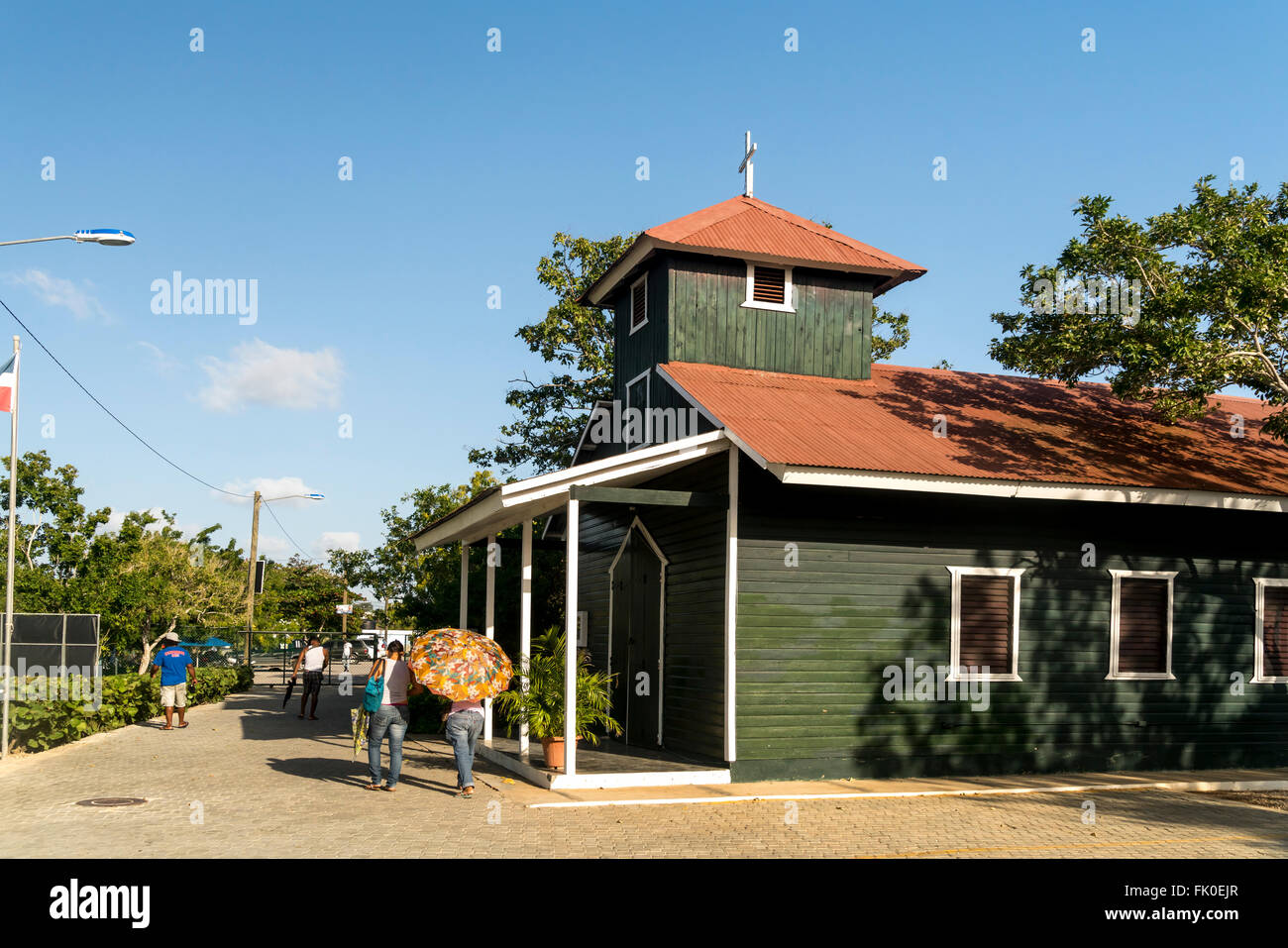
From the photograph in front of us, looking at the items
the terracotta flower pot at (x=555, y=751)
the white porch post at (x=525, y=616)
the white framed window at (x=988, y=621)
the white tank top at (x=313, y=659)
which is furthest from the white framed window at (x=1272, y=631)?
the white tank top at (x=313, y=659)

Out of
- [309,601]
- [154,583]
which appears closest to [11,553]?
[154,583]

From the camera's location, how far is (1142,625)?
15.1 meters

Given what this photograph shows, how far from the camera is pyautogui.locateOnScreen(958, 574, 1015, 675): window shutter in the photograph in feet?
46.9

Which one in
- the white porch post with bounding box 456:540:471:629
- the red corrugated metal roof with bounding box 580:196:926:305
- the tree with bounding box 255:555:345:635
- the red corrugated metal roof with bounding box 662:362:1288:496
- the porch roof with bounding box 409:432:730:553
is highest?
the red corrugated metal roof with bounding box 580:196:926:305

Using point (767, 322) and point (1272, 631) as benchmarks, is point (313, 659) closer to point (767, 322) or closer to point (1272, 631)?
point (767, 322)

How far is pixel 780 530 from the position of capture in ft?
44.5

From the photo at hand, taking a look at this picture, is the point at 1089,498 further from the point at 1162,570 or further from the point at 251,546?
the point at 251,546

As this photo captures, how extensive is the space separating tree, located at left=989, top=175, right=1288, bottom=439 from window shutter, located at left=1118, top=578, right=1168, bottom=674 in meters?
2.37

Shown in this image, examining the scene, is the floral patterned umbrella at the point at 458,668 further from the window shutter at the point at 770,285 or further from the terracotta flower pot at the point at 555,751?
the window shutter at the point at 770,285

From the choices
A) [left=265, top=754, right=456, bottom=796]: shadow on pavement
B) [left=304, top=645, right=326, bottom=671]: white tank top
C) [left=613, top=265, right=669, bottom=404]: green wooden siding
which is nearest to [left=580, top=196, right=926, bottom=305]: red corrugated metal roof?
[left=613, top=265, right=669, bottom=404]: green wooden siding

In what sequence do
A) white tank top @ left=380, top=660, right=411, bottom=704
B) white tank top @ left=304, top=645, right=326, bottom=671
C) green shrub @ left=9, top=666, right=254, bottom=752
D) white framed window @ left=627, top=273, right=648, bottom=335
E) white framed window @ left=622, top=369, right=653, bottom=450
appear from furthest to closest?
white tank top @ left=304, top=645, right=326, bottom=671
white framed window @ left=627, top=273, right=648, bottom=335
white framed window @ left=622, top=369, right=653, bottom=450
green shrub @ left=9, top=666, right=254, bottom=752
white tank top @ left=380, top=660, right=411, bottom=704

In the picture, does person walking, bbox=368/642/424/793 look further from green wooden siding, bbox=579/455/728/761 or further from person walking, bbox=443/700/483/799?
green wooden siding, bbox=579/455/728/761

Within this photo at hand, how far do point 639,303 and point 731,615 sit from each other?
7.02 metres

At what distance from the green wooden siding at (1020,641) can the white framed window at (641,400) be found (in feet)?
13.6
